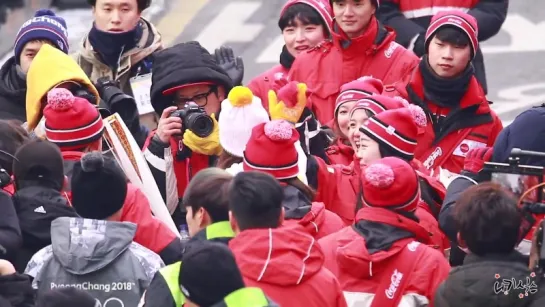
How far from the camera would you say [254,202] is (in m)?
6.14

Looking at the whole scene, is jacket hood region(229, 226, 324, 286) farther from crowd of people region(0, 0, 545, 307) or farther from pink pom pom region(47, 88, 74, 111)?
pink pom pom region(47, 88, 74, 111)

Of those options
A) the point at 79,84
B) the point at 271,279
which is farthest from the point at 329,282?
the point at 79,84

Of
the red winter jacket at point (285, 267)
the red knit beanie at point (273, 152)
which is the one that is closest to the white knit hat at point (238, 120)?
the red knit beanie at point (273, 152)

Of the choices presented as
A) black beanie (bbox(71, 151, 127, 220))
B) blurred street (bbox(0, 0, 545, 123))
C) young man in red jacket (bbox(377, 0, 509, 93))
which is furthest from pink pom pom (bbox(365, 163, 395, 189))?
blurred street (bbox(0, 0, 545, 123))

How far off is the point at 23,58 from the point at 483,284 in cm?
384

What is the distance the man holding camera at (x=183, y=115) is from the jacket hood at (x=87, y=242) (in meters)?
1.54

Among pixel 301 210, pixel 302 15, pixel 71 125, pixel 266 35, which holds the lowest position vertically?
pixel 266 35

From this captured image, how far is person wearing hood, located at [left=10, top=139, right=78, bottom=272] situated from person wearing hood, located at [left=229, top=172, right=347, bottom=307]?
3.15 feet

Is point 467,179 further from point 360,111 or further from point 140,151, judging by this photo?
point 140,151

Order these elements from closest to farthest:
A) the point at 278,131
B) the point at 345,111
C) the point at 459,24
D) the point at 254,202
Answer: the point at 254,202 → the point at 278,131 → the point at 345,111 → the point at 459,24

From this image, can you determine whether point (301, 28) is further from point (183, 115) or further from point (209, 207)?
point (209, 207)

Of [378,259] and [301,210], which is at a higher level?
[378,259]

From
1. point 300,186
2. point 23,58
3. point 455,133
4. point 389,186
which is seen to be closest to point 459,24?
point 455,133

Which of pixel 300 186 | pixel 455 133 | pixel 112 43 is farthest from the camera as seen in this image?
pixel 112 43
